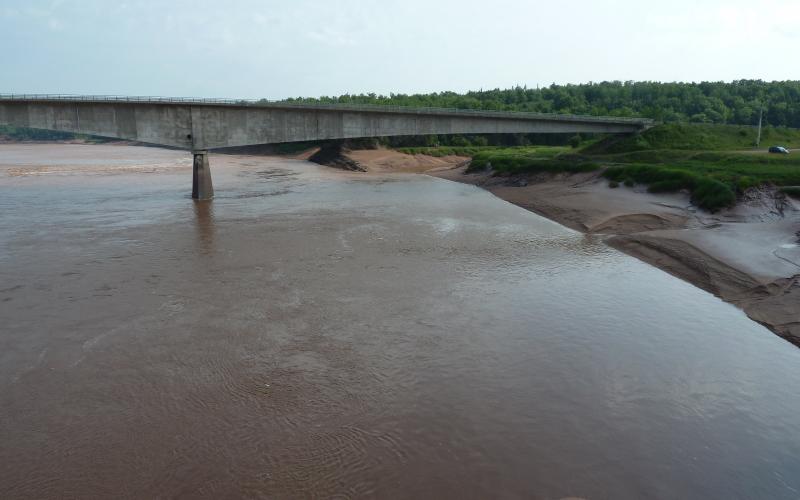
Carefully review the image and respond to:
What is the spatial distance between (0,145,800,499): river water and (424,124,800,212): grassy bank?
14.1 m

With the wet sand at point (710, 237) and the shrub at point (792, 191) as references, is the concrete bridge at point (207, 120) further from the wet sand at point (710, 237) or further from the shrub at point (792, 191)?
the shrub at point (792, 191)

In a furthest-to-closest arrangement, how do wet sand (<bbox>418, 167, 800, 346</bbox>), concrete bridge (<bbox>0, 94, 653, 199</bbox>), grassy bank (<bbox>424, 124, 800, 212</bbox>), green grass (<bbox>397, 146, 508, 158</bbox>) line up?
green grass (<bbox>397, 146, 508, 158</bbox>) < concrete bridge (<bbox>0, 94, 653, 199</bbox>) < grassy bank (<bbox>424, 124, 800, 212</bbox>) < wet sand (<bbox>418, 167, 800, 346</bbox>)

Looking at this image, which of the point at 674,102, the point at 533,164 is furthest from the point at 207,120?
the point at 674,102

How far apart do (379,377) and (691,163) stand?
41236 millimetres

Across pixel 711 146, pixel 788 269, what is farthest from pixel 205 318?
pixel 711 146

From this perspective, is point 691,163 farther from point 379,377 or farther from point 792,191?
point 379,377

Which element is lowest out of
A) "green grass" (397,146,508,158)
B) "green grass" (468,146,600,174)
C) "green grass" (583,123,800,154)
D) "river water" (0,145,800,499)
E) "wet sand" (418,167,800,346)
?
"river water" (0,145,800,499)

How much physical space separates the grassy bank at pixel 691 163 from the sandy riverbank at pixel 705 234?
1136 millimetres

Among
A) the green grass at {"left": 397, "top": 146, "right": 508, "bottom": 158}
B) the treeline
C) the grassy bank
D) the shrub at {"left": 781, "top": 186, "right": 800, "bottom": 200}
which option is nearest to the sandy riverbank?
the shrub at {"left": 781, "top": 186, "right": 800, "bottom": 200}

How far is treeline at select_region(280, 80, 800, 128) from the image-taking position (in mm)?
90938

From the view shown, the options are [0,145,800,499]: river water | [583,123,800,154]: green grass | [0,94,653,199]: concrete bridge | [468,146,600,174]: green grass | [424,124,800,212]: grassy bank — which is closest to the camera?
[0,145,800,499]: river water

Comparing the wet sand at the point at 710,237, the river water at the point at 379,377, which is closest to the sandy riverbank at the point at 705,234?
the wet sand at the point at 710,237

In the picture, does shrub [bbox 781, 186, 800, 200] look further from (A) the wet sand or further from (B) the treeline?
(B) the treeline

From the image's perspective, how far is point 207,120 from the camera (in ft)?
152
